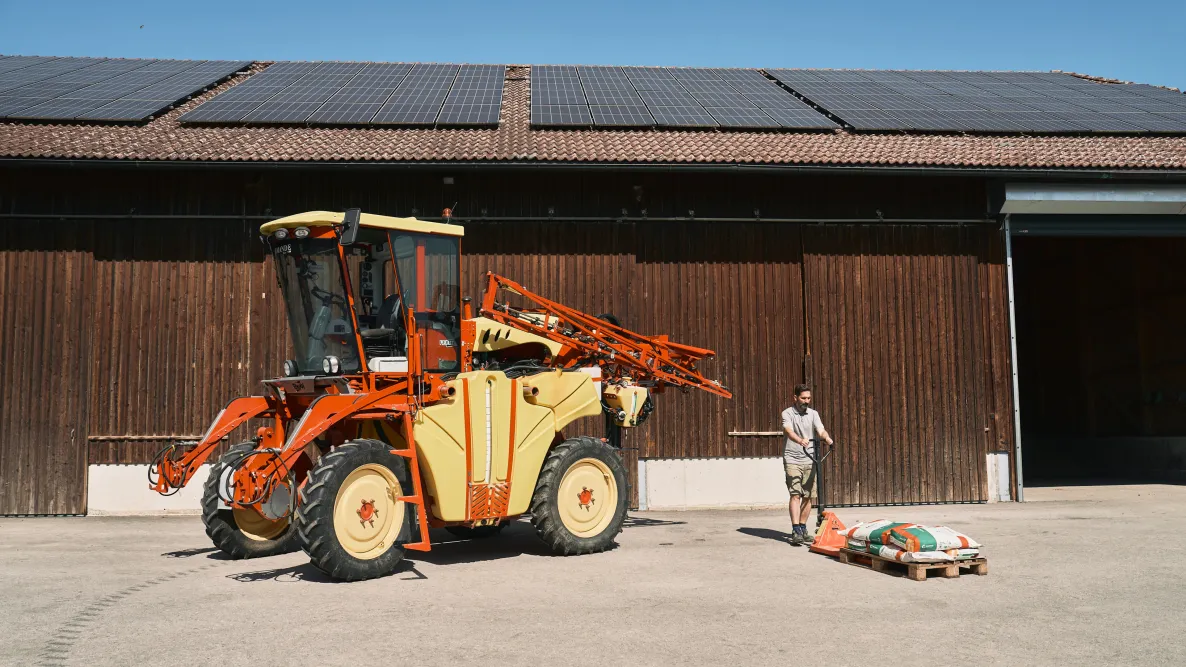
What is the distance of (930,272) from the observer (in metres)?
15.0

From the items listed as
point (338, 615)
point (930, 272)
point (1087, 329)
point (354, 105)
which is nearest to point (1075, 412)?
point (1087, 329)

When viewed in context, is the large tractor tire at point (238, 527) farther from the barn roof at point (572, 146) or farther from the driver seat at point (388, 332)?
the barn roof at point (572, 146)

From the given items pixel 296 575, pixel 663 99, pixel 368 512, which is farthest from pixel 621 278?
pixel 296 575

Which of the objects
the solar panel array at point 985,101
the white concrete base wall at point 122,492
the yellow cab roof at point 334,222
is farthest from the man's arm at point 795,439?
the white concrete base wall at point 122,492

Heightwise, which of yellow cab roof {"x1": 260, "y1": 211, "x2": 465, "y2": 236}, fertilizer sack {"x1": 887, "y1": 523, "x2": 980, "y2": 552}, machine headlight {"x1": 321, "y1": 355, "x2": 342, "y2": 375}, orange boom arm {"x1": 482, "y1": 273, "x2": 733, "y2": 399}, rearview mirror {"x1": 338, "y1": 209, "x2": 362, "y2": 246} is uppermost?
yellow cab roof {"x1": 260, "y1": 211, "x2": 465, "y2": 236}

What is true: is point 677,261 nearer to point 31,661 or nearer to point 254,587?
point 254,587

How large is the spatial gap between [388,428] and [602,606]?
316 cm

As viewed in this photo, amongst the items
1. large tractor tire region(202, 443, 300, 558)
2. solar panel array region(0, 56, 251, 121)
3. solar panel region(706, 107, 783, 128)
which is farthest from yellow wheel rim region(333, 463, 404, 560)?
solar panel region(706, 107, 783, 128)

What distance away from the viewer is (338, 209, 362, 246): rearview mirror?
8.67 metres

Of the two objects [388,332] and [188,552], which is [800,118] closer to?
[388,332]

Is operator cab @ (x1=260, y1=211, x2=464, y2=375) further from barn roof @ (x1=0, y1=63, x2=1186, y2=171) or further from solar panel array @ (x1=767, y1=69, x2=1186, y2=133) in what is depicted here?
solar panel array @ (x1=767, y1=69, x2=1186, y2=133)

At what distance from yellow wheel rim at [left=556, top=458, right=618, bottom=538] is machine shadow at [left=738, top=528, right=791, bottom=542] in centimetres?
206

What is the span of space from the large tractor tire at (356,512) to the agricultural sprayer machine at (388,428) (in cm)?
1

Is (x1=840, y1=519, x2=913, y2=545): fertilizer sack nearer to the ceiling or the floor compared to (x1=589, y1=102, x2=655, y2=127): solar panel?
nearer to the floor
